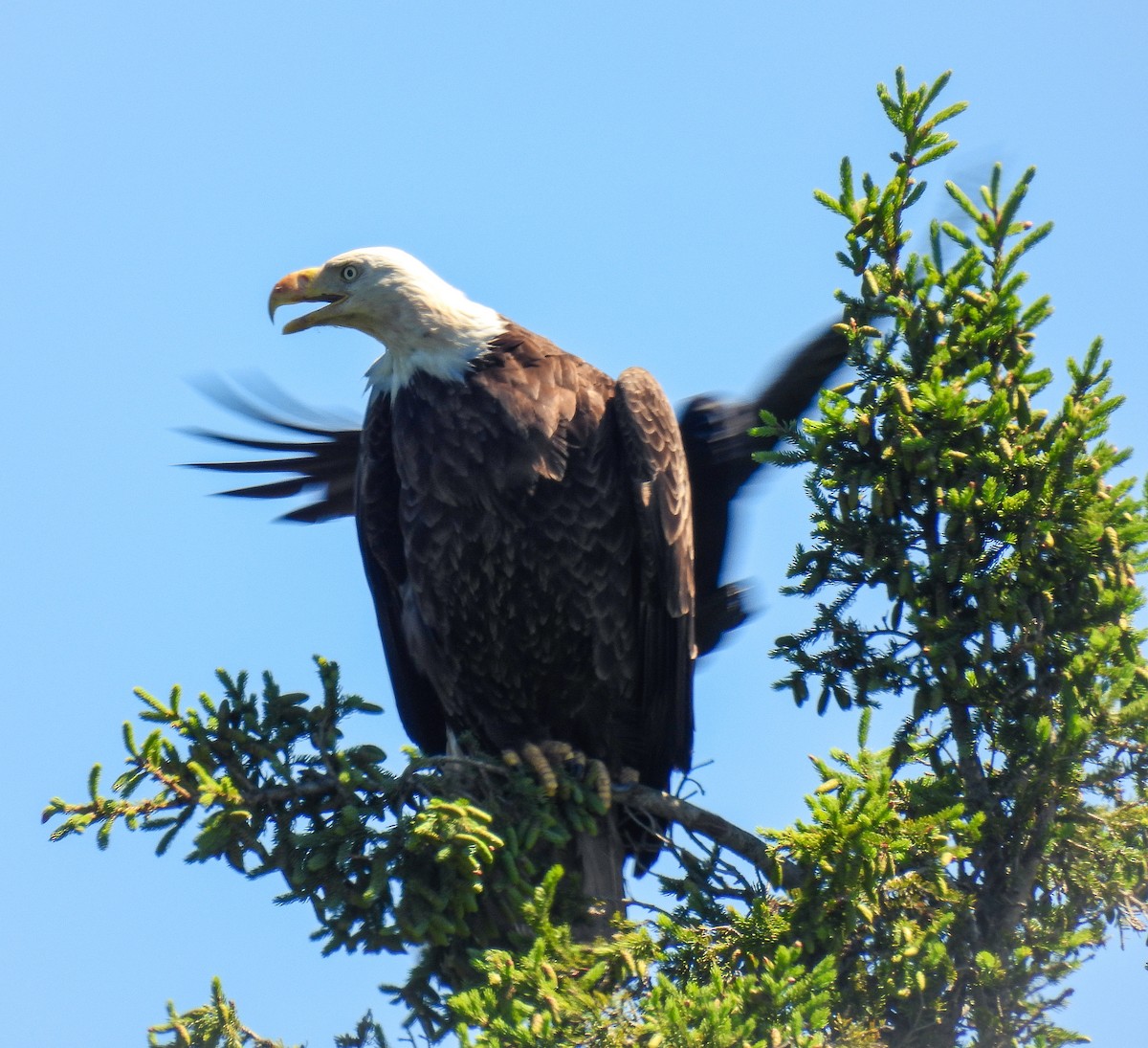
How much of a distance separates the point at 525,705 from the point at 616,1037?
1.98 meters

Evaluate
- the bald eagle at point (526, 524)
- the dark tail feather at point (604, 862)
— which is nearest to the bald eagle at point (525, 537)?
the bald eagle at point (526, 524)

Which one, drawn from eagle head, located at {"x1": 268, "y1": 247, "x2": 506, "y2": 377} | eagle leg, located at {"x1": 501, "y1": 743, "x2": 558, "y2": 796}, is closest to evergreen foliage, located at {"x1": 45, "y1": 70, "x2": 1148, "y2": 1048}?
eagle leg, located at {"x1": 501, "y1": 743, "x2": 558, "y2": 796}

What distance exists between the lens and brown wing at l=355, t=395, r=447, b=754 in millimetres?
5965

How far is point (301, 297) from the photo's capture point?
6094 millimetres

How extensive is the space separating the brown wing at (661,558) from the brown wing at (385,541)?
35.7 inches

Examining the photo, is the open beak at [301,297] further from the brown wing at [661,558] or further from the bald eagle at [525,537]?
the brown wing at [661,558]

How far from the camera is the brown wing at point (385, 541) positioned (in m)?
5.96

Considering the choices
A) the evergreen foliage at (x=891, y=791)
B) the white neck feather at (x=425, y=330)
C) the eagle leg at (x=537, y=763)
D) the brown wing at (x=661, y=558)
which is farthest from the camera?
the white neck feather at (x=425, y=330)

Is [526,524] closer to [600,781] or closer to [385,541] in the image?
[385,541]

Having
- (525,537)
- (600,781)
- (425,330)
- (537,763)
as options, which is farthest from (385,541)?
(600,781)

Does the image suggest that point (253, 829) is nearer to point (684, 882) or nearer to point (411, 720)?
point (684, 882)

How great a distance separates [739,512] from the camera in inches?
249

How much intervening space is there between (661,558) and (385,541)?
1.09 metres

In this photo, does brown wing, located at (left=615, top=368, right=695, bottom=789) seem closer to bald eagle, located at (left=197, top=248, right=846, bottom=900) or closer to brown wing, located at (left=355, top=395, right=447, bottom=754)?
bald eagle, located at (left=197, top=248, right=846, bottom=900)
